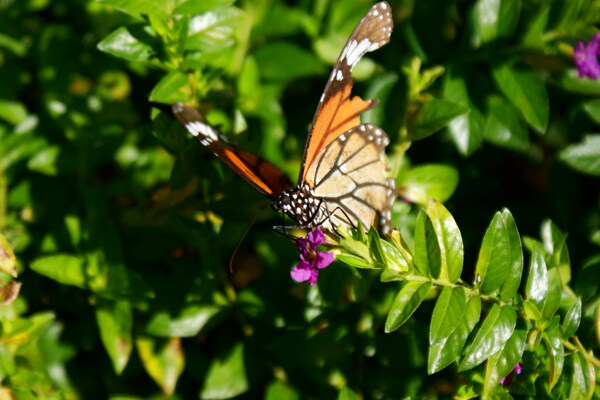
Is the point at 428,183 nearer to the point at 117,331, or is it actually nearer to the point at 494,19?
the point at 494,19

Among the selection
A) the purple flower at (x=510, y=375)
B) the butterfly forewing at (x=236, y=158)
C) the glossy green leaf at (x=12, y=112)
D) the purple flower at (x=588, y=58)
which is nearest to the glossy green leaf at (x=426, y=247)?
the purple flower at (x=510, y=375)

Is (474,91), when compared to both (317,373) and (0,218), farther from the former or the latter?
(0,218)

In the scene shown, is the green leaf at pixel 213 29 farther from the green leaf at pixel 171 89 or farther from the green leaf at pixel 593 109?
the green leaf at pixel 593 109

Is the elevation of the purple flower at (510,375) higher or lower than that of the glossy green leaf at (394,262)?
lower

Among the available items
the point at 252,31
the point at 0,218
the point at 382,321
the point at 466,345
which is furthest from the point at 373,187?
the point at 0,218

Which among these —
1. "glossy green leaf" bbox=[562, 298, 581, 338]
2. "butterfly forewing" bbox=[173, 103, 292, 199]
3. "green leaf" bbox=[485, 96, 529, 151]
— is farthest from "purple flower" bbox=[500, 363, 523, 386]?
"green leaf" bbox=[485, 96, 529, 151]

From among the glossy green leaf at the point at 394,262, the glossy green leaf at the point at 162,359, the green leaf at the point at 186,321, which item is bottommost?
the glossy green leaf at the point at 162,359

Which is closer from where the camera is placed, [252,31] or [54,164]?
[54,164]
